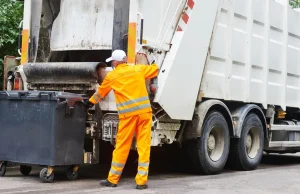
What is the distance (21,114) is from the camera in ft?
21.6

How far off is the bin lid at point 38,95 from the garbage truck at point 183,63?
1.17ft

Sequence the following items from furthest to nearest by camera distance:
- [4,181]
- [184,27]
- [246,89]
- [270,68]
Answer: [270,68]
[246,89]
[184,27]
[4,181]

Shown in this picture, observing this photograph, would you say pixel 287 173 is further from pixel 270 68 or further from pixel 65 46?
pixel 65 46

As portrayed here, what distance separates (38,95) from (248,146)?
362cm

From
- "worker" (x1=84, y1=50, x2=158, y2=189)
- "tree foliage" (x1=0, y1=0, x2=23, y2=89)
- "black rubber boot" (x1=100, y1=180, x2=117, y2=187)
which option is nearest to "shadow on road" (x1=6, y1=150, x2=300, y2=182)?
"black rubber boot" (x1=100, y1=180, x2=117, y2=187)

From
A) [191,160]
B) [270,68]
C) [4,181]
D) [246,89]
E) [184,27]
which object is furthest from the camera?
[270,68]

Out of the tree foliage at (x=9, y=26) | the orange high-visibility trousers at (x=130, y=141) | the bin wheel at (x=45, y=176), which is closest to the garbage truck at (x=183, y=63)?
the orange high-visibility trousers at (x=130, y=141)

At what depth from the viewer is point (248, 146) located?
8734 millimetres

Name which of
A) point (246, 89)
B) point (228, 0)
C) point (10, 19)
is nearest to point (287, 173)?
point (246, 89)

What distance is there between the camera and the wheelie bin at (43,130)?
6305 mm

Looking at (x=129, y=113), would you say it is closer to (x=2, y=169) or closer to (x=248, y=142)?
(x=2, y=169)

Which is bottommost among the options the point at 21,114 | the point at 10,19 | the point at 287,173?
the point at 287,173

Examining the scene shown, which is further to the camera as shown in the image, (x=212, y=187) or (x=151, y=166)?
(x=151, y=166)

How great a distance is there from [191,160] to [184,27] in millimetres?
1742
